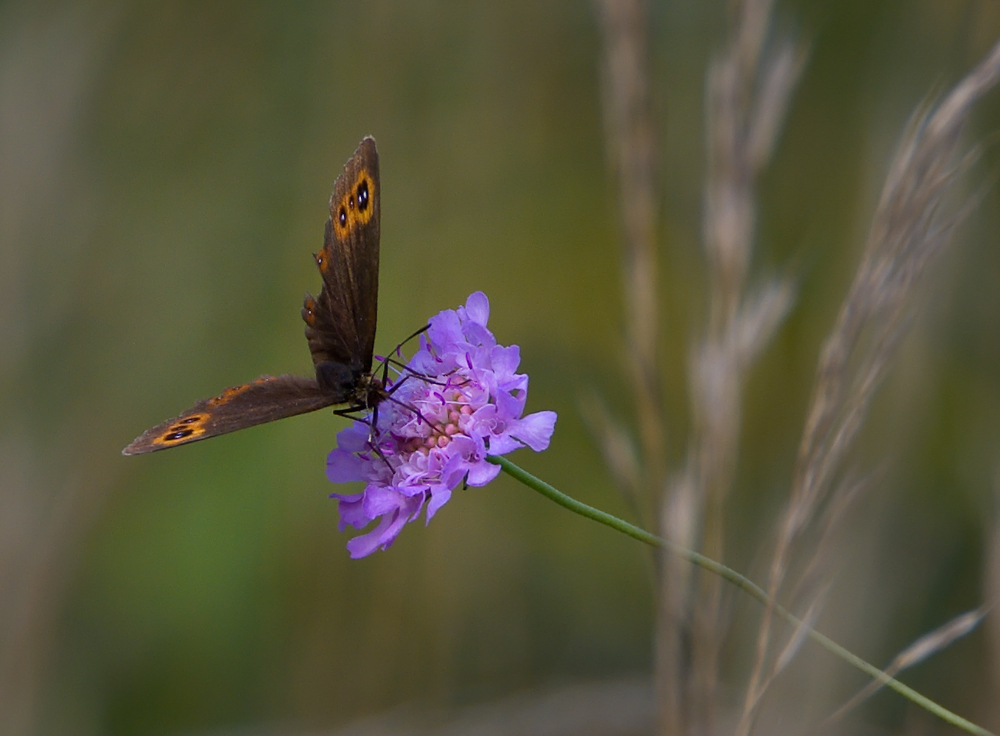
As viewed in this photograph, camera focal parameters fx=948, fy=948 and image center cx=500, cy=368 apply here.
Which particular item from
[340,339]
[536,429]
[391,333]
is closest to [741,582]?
[536,429]

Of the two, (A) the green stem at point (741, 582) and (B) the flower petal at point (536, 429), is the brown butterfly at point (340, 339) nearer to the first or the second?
(B) the flower petal at point (536, 429)

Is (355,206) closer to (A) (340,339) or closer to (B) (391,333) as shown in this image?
(A) (340,339)

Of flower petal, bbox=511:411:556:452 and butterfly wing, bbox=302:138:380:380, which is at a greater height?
butterfly wing, bbox=302:138:380:380

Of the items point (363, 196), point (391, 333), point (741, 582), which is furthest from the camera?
point (391, 333)

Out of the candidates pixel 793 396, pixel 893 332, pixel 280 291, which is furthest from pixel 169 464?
pixel 893 332

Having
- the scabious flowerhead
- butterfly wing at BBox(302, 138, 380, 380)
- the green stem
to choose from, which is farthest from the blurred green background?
the green stem

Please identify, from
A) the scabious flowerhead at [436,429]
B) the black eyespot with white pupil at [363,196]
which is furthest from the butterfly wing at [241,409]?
the black eyespot with white pupil at [363,196]

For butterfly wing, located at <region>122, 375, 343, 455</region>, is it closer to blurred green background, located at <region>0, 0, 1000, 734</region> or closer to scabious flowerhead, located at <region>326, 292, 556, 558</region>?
scabious flowerhead, located at <region>326, 292, 556, 558</region>
